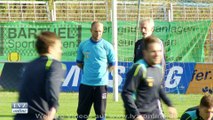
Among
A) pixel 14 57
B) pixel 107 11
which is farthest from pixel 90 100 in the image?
pixel 107 11

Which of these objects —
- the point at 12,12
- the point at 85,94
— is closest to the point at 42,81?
the point at 85,94

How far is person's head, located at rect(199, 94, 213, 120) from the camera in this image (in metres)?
9.09

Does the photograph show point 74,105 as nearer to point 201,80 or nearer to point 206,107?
point 201,80

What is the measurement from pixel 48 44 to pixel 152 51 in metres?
1.39

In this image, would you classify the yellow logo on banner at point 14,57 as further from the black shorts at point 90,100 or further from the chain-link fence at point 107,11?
the black shorts at point 90,100

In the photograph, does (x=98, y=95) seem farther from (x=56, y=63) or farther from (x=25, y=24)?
(x=25, y=24)

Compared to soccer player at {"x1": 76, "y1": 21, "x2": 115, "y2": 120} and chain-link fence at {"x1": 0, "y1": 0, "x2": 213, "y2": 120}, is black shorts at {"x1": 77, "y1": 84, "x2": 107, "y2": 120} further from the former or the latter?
chain-link fence at {"x1": 0, "y1": 0, "x2": 213, "y2": 120}

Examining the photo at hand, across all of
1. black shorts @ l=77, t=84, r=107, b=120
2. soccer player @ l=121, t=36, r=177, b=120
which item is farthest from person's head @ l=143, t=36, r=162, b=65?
black shorts @ l=77, t=84, r=107, b=120

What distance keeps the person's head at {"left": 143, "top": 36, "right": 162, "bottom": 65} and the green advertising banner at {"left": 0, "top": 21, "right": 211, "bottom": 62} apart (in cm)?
1460

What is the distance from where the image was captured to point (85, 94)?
1334 centimetres

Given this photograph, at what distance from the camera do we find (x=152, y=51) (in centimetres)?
867

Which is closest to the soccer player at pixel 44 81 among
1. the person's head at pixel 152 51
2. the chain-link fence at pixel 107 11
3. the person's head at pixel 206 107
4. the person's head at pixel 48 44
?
the person's head at pixel 48 44

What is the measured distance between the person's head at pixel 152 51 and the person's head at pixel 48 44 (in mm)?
1241

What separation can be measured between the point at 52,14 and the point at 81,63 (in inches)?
483
